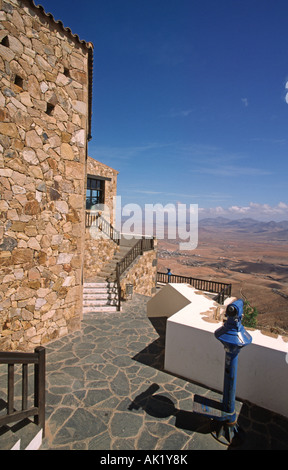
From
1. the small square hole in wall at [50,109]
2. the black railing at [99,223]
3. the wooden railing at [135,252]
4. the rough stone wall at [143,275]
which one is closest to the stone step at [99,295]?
the rough stone wall at [143,275]

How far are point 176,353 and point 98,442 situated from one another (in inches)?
78.0

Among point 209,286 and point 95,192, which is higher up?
point 95,192

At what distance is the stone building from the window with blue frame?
8.95 metres

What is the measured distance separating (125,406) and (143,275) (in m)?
9.55

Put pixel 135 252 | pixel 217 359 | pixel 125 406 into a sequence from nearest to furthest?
1. pixel 125 406
2. pixel 217 359
3. pixel 135 252

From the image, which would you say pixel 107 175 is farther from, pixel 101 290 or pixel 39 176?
pixel 39 176

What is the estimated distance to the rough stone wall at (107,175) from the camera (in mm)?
15116

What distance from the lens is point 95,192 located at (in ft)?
51.1

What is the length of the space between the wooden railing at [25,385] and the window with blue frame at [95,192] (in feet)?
41.8

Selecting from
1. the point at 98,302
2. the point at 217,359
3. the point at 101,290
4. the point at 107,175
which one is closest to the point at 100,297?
the point at 98,302

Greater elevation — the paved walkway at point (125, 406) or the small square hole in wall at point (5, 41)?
the small square hole in wall at point (5, 41)

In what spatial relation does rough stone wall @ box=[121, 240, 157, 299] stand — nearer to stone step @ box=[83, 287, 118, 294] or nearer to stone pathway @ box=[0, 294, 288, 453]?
stone step @ box=[83, 287, 118, 294]

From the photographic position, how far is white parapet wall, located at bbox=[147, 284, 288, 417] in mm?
3719

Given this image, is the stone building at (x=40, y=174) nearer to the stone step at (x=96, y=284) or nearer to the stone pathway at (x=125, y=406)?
the stone pathway at (x=125, y=406)
